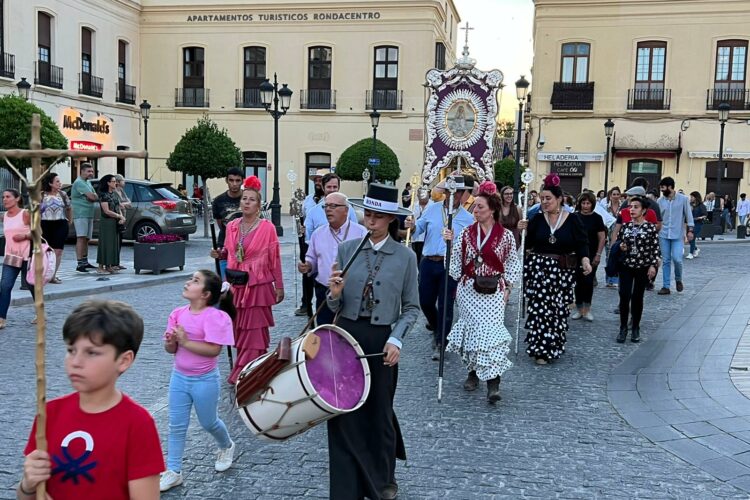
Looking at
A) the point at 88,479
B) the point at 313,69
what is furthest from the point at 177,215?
the point at 313,69

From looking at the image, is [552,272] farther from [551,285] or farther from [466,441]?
[466,441]

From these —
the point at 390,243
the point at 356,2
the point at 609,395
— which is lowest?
the point at 609,395

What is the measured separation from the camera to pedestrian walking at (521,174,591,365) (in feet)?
23.9

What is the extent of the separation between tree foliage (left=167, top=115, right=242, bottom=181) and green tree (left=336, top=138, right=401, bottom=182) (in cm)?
657

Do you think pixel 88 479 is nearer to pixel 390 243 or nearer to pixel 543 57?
pixel 390 243

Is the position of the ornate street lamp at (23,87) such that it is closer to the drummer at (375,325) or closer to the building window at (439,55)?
the building window at (439,55)

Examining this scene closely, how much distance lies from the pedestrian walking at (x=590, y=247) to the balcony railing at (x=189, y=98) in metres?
28.8

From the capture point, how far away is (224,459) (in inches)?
174

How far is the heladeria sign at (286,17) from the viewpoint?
3416cm

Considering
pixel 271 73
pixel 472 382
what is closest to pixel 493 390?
pixel 472 382

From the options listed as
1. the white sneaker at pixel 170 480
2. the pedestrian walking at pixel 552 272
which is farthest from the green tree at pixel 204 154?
the white sneaker at pixel 170 480

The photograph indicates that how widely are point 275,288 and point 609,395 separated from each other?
3052 millimetres

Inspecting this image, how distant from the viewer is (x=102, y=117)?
3200cm

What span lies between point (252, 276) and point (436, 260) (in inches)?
90.5
